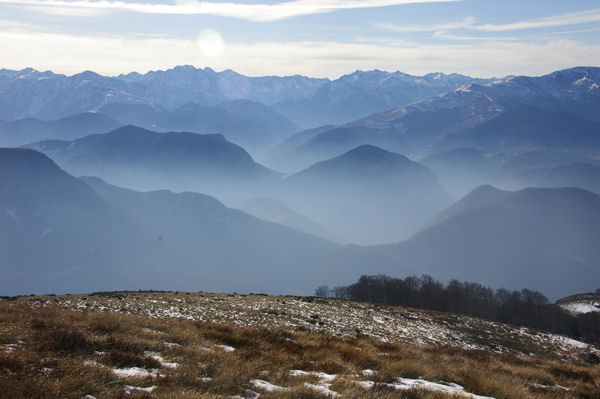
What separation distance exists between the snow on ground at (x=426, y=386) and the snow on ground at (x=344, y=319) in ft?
47.2

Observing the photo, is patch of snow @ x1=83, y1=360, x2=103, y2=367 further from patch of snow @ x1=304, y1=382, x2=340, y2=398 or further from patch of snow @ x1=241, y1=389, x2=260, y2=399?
patch of snow @ x1=304, y1=382, x2=340, y2=398

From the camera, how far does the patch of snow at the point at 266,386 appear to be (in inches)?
496

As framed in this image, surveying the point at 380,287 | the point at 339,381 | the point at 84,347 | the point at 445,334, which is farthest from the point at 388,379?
the point at 380,287

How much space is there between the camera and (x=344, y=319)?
37.2 m

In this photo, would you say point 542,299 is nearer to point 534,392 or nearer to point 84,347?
point 534,392

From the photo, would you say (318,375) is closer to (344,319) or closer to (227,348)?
(227,348)

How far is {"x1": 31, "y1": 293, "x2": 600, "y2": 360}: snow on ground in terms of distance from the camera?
104 ft

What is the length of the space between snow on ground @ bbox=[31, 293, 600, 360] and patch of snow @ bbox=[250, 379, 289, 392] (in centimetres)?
1584

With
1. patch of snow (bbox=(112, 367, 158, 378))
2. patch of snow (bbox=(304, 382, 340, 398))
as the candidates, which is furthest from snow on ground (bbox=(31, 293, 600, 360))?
patch of snow (bbox=(112, 367, 158, 378))

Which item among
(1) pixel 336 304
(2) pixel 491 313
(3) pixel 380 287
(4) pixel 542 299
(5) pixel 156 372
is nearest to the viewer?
(5) pixel 156 372

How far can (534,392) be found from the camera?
1584 centimetres

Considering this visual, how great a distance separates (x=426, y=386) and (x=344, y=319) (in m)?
23.0

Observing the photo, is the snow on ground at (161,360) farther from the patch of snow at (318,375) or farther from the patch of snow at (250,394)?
the patch of snow at (318,375)

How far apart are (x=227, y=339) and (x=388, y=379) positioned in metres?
7.51
